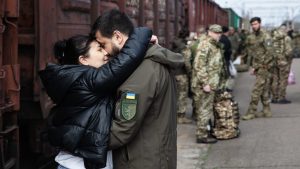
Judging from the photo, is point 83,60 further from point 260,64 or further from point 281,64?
point 281,64

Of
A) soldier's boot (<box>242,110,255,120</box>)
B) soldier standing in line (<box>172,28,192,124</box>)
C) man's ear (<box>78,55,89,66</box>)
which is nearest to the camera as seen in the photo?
man's ear (<box>78,55,89,66</box>)

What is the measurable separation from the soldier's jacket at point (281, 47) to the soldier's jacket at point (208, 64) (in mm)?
3329

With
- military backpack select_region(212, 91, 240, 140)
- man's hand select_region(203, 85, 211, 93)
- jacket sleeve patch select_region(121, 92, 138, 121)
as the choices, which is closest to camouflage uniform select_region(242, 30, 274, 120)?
military backpack select_region(212, 91, 240, 140)

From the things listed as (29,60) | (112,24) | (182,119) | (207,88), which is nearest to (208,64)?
(207,88)

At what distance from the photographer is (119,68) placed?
255 cm

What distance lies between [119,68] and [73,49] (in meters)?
0.38

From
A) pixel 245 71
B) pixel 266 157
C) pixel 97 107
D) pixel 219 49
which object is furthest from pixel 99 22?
pixel 245 71

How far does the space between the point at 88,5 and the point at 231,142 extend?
11.2 ft

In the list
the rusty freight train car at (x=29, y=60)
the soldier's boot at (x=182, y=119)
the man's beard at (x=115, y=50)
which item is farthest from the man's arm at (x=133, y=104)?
the soldier's boot at (x=182, y=119)

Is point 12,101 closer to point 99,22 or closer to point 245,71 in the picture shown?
point 99,22

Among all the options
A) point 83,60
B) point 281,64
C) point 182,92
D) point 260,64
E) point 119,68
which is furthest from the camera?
point 281,64

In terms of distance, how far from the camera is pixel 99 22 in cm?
268

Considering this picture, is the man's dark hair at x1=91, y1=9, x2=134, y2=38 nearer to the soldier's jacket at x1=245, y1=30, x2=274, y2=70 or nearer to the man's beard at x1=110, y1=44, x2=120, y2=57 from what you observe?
the man's beard at x1=110, y1=44, x2=120, y2=57

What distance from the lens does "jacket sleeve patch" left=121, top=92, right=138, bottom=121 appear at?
8.38 ft
